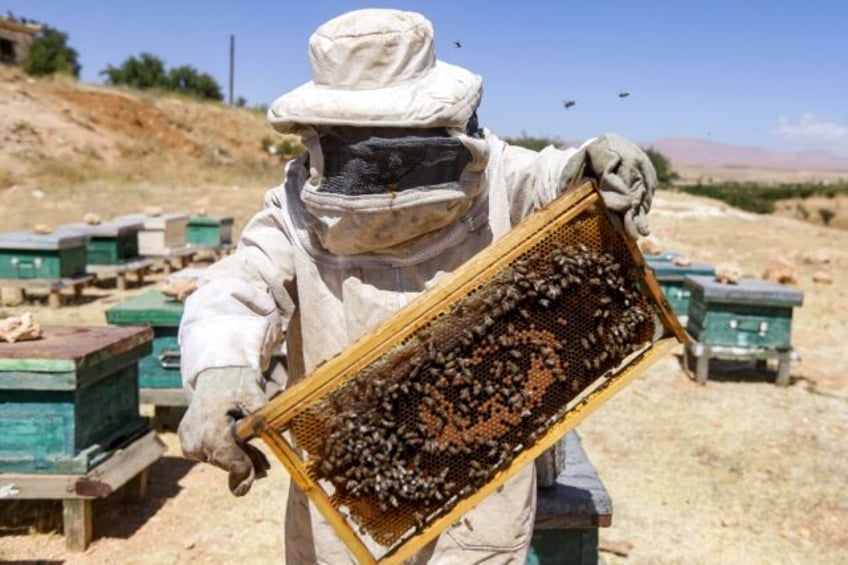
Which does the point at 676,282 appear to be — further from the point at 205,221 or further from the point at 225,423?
the point at 205,221

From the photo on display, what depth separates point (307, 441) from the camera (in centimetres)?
184

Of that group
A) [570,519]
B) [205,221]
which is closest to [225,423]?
[570,519]

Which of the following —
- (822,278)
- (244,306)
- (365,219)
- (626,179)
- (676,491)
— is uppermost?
(626,179)

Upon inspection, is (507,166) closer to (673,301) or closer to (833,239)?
(673,301)

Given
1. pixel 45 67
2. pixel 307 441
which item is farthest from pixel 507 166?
pixel 45 67

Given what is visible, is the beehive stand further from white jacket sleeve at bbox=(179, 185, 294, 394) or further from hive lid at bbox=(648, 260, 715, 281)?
hive lid at bbox=(648, 260, 715, 281)

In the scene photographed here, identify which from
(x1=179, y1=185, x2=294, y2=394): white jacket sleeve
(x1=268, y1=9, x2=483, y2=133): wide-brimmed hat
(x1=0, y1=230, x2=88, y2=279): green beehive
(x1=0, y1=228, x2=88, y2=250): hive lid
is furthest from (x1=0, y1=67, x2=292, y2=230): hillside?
(x1=268, y1=9, x2=483, y2=133): wide-brimmed hat

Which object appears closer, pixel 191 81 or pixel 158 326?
pixel 158 326

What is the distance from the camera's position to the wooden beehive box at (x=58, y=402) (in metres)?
4.21

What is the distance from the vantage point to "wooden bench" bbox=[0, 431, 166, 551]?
14.3ft

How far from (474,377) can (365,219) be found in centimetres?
50

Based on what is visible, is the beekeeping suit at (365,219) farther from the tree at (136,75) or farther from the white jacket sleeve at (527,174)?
the tree at (136,75)

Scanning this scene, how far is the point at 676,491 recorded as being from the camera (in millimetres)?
5699

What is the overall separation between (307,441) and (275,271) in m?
0.53
